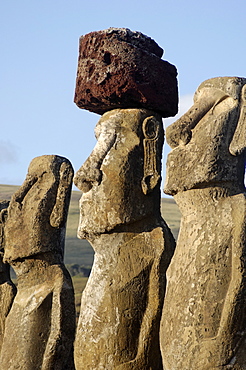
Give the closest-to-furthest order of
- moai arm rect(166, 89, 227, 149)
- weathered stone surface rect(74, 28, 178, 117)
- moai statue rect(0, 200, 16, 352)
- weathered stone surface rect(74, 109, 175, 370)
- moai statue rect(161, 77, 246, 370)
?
moai statue rect(161, 77, 246, 370)
moai arm rect(166, 89, 227, 149)
weathered stone surface rect(74, 109, 175, 370)
weathered stone surface rect(74, 28, 178, 117)
moai statue rect(0, 200, 16, 352)

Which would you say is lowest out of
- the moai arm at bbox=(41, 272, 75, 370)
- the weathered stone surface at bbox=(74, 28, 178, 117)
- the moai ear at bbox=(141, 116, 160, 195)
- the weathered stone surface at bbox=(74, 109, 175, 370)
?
the moai arm at bbox=(41, 272, 75, 370)

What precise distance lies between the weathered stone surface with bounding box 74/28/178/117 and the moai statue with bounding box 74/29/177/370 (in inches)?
0.4

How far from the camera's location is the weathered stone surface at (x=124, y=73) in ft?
25.1

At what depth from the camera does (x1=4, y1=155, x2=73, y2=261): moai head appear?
343 inches

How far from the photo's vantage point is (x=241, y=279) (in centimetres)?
561

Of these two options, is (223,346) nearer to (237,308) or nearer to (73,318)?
(237,308)

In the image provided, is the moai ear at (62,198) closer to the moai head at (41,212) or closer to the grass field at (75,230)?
the moai head at (41,212)

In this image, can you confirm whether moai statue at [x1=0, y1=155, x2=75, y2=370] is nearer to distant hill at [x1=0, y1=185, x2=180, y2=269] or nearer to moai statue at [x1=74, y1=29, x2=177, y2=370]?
moai statue at [x1=74, y1=29, x2=177, y2=370]

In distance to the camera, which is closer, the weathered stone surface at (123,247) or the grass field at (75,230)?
the weathered stone surface at (123,247)

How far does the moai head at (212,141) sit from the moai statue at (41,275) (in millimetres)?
2947

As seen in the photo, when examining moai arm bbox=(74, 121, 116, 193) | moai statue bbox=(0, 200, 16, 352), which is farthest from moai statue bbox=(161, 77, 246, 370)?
moai statue bbox=(0, 200, 16, 352)

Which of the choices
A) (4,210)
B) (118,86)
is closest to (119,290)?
(118,86)

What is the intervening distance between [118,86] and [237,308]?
2.92 m

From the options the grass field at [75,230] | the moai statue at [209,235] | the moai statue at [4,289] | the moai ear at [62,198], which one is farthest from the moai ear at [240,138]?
the grass field at [75,230]
